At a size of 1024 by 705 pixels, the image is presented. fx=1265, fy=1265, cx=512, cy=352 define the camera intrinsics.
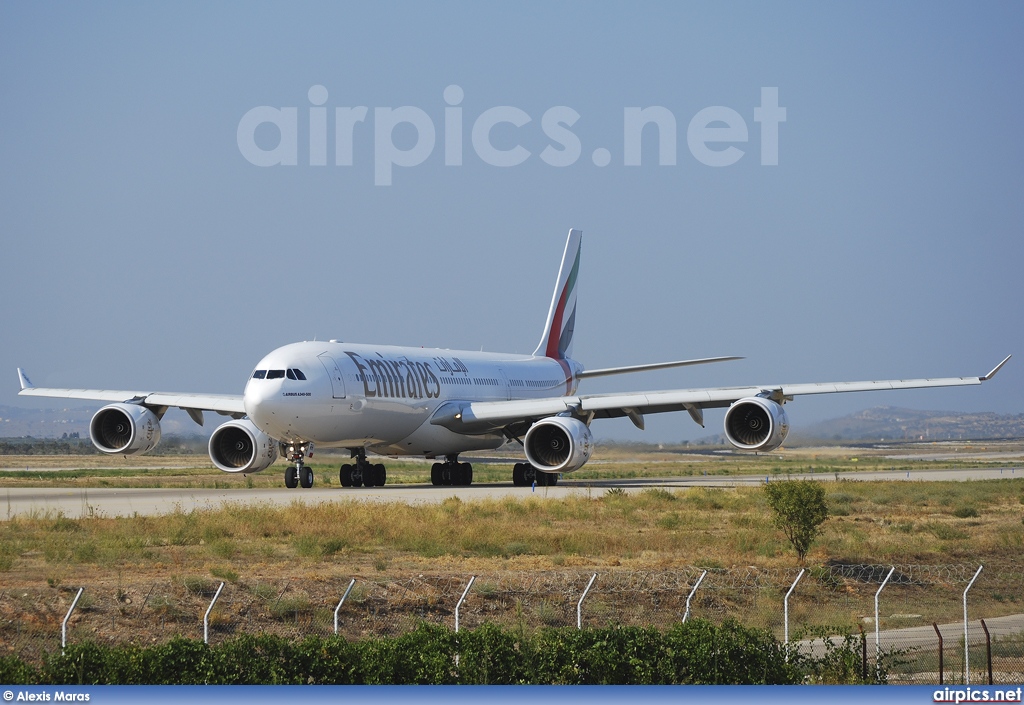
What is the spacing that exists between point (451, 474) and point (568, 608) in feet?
81.7

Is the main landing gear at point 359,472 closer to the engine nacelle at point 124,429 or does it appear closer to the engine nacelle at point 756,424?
the engine nacelle at point 124,429

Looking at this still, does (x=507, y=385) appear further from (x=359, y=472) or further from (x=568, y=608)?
(x=568, y=608)

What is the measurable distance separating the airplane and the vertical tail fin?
32.0 feet

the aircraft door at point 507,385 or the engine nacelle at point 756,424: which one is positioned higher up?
the aircraft door at point 507,385

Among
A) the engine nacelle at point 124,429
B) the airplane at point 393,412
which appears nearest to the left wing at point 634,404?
the airplane at point 393,412

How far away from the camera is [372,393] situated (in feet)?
115

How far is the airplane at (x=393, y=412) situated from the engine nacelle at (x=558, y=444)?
0.03m

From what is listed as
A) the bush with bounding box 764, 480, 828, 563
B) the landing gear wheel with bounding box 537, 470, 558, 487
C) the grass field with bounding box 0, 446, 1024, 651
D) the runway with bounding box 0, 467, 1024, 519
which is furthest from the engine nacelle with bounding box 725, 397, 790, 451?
the bush with bounding box 764, 480, 828, 563

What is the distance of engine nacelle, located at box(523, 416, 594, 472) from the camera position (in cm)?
3462

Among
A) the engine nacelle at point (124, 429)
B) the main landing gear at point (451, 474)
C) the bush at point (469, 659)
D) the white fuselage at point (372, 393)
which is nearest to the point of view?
the bush at point (469, 659)

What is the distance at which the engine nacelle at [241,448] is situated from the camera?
34156 mm

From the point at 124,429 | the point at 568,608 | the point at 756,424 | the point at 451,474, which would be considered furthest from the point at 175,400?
the point at 568,608

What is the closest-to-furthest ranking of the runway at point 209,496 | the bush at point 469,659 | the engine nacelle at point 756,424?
the bush at point 469,659
the runway at point 209,496
the engine nacelle at point 756,424

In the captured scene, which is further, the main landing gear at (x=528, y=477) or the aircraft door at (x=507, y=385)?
the aircraft door at (x=507, y=385)
